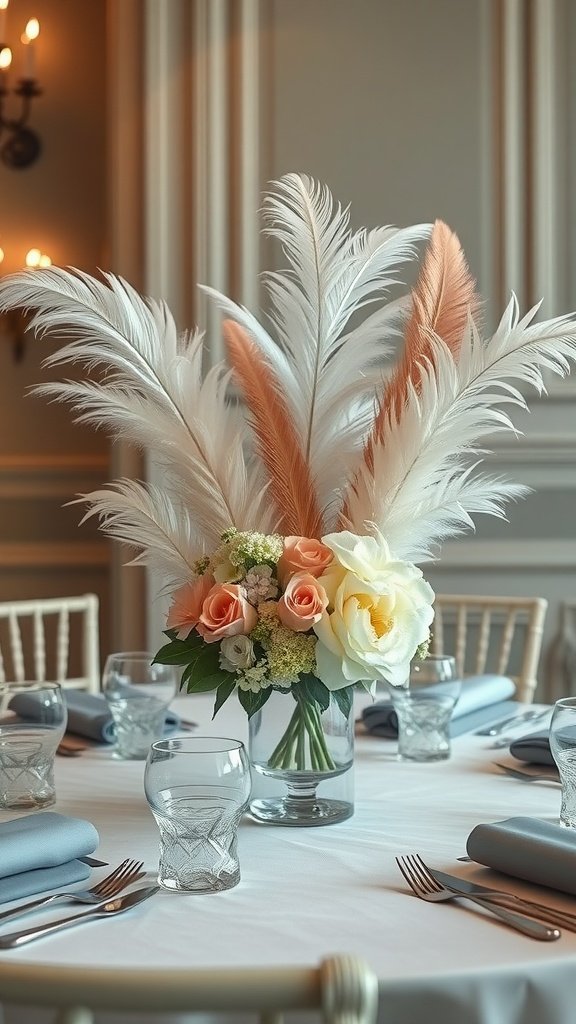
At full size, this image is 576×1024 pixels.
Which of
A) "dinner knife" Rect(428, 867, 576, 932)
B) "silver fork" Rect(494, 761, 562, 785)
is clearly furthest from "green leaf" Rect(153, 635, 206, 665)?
"silver fork" Rect(494, 761, 562, 785)

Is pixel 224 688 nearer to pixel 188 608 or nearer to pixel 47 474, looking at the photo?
pixel 188 608

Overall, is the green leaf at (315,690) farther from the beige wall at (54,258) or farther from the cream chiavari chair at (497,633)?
the beige wall at (54,258)

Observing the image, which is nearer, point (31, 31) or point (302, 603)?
point (302, 603)

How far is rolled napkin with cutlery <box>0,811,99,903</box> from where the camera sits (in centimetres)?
107

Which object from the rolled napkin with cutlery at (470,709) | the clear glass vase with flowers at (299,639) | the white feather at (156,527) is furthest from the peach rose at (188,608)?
the rolled napkin with cutlery at (470,709)

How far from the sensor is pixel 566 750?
1317mm

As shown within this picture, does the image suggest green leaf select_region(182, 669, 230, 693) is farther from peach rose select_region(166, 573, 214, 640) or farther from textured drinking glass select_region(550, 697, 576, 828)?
textured drinking glass select_region(550, 697, 576, 828)

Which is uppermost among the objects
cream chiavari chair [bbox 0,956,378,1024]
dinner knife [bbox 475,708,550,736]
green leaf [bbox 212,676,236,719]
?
green leaf [bbox 212,676,236,719]

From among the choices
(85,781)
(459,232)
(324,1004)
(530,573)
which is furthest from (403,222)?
(324,1004)

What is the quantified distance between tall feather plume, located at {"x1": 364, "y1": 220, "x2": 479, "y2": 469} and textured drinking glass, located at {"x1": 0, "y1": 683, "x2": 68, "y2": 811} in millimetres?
490

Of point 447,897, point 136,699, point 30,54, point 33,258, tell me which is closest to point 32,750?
point 136,699

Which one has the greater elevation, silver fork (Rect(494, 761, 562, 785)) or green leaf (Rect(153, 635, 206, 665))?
green leaf (Rect(153, 635, 206, 665))

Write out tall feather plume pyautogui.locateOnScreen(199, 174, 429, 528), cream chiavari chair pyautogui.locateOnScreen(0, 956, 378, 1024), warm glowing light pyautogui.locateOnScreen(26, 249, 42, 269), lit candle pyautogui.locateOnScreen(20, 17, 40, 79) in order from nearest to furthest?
cream chiavari chair pyautogui.locateOnScreen(0, 956, 378, 1024) → tall feather plume pyautogui.locateOnScreen(199, 174, 429, 528) → lit candle pyautogui.locateOnScreen(20, 17, 40, 79) → warm glowing light pyautogui.locateOnScreen(26, 249, 42, 269)

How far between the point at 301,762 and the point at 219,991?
0.65 metres
